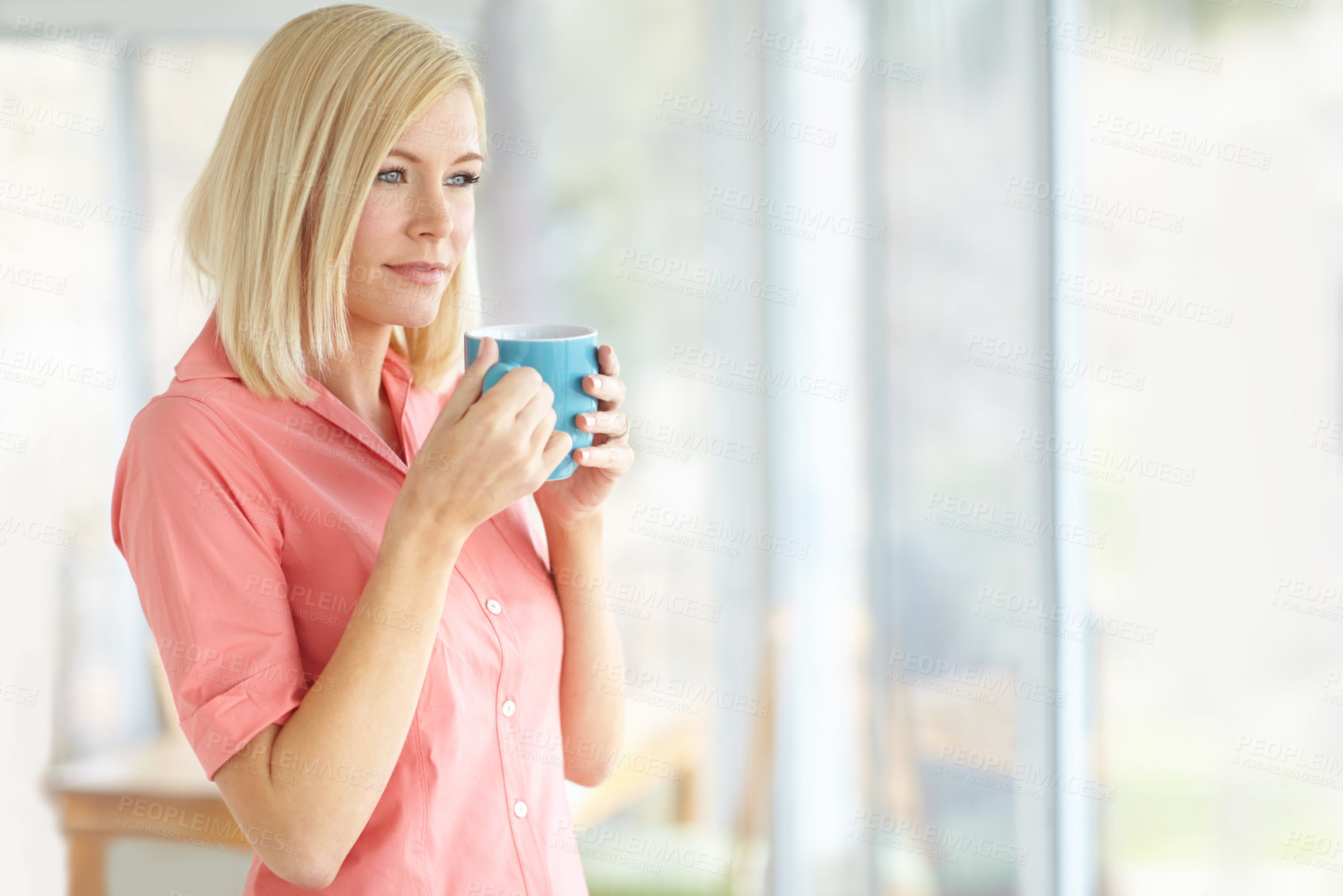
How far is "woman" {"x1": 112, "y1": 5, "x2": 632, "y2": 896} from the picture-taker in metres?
0.76

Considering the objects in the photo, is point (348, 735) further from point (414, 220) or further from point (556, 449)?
point (414, 220)

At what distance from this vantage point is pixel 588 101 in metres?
2.22

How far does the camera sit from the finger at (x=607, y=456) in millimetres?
878

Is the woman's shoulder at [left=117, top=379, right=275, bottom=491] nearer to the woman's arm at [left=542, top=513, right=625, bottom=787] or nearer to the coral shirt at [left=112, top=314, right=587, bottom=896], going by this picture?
the coral shirt at [left=112, top=314, right=587, bottom=896]

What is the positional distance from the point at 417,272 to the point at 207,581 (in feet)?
1.06

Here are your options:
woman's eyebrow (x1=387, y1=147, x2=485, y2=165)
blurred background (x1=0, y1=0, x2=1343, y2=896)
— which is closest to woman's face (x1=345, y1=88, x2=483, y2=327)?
woman's eyebrow (x1=387, y1=147, x2=485, y2=165)

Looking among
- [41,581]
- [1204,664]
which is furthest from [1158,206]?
[41,581]

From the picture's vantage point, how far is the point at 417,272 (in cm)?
92

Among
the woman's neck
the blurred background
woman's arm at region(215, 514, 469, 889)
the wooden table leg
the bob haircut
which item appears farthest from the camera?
the wooden table leg

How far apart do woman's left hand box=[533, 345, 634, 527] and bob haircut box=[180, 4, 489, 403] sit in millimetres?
239

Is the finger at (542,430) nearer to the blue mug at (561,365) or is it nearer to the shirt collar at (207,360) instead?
the blue mug at (561,365)

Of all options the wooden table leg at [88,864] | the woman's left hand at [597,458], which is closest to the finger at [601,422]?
the woman's left hand at [597,458]

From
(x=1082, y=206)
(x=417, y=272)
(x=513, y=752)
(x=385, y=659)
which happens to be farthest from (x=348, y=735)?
(x=1082, y=206)

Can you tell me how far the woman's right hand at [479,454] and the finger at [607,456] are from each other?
0.19 feet
